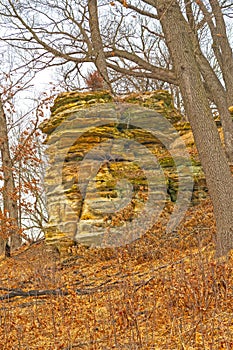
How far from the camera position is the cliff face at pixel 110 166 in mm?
9930

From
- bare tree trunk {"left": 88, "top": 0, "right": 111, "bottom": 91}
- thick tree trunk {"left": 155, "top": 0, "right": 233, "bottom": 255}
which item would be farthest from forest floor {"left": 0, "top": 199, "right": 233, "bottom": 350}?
bare tree trunk {"left": 88, "top": 0, "right": 111, "bottom": 91}

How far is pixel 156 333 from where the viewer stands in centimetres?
452

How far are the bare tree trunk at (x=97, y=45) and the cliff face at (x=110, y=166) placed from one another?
959 mm

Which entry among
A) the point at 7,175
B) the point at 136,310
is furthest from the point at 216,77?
the point at 136,310

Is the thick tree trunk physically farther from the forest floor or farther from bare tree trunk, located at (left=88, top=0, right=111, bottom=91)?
bare tree trunk, located at (left=88, top=0, right=111, bottom=91)

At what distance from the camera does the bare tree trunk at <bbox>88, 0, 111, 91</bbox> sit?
1197 cm

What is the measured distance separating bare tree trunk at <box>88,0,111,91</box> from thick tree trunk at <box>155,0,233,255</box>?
15.9ft

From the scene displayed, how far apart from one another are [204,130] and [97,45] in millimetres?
6452

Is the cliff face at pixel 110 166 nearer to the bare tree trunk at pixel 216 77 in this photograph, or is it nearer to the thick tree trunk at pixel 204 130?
the bare tree trunk at pixel 216 77

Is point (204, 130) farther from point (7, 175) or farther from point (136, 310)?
point (7, 175)

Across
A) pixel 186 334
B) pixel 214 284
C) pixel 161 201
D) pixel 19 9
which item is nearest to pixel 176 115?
pixel 161 201

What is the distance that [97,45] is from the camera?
12148 millimetres

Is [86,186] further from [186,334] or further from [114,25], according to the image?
[114,25]

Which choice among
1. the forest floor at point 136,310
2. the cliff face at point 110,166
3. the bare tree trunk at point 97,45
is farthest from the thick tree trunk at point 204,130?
the bare tree trunk at point 97,45
